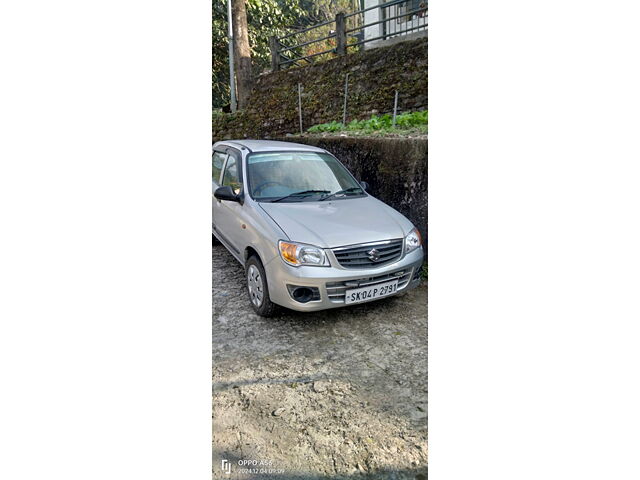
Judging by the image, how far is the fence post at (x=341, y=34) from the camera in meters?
3.78

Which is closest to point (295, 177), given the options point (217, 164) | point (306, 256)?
point (217, 164)

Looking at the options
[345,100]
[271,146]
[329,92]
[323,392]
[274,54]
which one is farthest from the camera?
[329,92]

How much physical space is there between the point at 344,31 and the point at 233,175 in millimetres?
1820

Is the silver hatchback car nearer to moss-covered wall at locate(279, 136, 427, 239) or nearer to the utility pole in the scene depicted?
moss-covered wall at locate(279, 136, 427, 239)

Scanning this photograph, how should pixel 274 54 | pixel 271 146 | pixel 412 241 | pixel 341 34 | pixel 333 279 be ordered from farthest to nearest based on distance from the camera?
pixel 341 34 < pixel 271 146 < pixel 274 54 < pixel 412 241 < pixel 333 279

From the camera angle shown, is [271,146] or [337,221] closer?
[337,221]

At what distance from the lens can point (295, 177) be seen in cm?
339

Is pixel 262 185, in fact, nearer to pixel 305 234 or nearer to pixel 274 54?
pixel 305 234

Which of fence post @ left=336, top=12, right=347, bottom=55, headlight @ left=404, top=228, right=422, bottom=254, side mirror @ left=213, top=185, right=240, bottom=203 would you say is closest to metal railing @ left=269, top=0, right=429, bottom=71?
fence post @ left=336, top=12, right=347, bottom=55

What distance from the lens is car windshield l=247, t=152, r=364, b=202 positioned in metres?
3.29

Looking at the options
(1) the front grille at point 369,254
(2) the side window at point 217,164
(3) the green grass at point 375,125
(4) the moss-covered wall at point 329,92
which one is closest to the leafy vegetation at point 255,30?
(4) the moss-covered wall at point 329,92

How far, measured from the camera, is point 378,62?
459 cm

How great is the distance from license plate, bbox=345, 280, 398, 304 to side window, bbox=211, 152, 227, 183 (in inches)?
46.5
